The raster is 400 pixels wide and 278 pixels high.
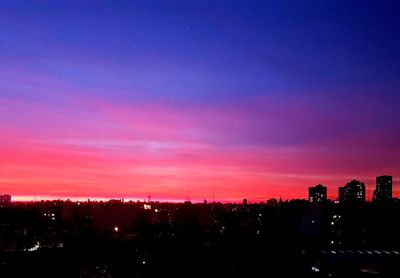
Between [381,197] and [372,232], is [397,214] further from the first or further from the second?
[381,197]

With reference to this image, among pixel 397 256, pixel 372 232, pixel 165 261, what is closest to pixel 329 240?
pixel 372 232

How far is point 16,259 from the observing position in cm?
3616

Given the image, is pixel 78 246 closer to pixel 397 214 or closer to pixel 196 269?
pixel 196 269

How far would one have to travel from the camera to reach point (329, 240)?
70.4 m

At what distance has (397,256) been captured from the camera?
35719 millimetres

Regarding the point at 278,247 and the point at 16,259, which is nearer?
the point at 16,259

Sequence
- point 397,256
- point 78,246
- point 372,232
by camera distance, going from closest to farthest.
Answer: point 397,256, point 78,246, point 372,232

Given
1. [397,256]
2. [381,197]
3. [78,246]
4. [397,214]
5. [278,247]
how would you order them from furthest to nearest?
1. [381,197]
2. [397,214]
3. [78,246]
4. [278,247]
5. [397,256]

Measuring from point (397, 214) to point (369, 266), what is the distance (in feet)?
145

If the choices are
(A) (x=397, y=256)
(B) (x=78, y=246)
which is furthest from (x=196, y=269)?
(B) (x=78, y=246)

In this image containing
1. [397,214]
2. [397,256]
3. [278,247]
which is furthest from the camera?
[397,214]

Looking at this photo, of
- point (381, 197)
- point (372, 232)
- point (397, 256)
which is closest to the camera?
point (397, 256)

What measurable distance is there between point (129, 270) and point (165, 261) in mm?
2583

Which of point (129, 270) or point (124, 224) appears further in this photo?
point (124, 224)
